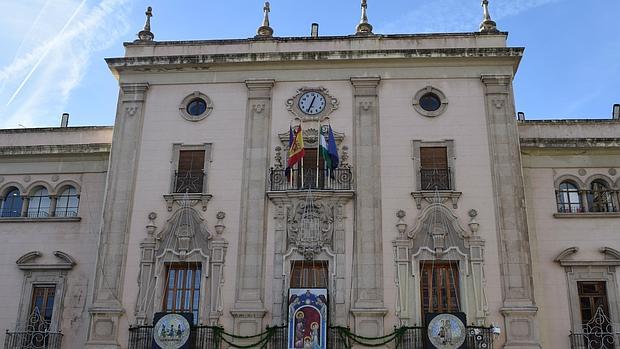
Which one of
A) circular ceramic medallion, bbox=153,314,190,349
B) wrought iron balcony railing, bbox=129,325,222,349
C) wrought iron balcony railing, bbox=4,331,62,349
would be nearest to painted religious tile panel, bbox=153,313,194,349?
circular ceramic medallion, bbox=153,314,190,349

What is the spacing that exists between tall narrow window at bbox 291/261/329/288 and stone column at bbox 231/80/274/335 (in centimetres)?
95

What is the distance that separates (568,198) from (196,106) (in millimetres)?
12602

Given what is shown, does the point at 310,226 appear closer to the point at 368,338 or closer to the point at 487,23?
the point at 368,338

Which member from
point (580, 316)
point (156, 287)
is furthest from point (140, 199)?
point (580, 316)

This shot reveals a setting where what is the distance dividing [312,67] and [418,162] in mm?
4812

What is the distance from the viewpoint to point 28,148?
947 inches

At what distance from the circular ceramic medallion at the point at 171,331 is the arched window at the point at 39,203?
685 cm

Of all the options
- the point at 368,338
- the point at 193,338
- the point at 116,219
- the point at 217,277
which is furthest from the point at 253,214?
the point at 368,338

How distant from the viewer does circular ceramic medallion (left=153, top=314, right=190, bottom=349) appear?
19312mm

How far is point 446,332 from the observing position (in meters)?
18.8

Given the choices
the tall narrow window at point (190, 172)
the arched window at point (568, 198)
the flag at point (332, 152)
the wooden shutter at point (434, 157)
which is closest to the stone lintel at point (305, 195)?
the flag at point (332, 152)

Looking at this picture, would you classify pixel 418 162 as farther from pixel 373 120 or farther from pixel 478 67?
pixel 478 67

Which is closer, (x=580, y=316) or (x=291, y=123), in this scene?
(x=580, y=316)

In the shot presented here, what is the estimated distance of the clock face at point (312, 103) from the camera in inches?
877
